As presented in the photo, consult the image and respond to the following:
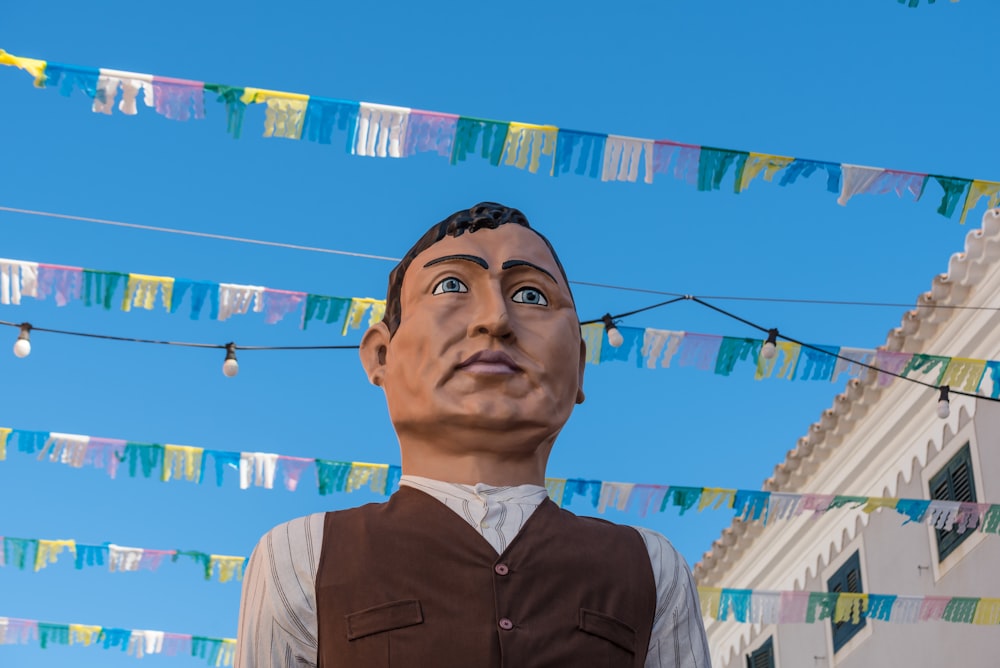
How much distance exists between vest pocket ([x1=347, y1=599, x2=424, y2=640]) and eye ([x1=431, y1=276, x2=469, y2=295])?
1.06 m

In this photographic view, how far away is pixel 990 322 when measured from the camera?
13266 millimetres

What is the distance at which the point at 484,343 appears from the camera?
4.49 meters

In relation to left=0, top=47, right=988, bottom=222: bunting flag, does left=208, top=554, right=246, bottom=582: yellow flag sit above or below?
below

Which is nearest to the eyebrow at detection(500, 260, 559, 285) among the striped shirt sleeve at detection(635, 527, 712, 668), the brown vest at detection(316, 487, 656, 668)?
the brown vest at detection(316, 487, 656, 668)

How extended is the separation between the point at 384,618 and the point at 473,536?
34 centimetres

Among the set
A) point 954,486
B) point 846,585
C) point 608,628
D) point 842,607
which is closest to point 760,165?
point 842,607

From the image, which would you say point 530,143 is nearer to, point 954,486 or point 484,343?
point 484,343

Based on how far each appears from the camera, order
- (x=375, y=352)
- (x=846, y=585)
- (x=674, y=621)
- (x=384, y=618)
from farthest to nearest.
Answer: (x=846, y=585), (x=375, y=352), (x=674, y=621), (x=384, y=618)

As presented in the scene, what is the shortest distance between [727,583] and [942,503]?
7.48 meters

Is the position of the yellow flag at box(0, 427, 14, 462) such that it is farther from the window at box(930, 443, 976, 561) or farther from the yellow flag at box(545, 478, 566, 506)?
the window at box(930, 443, 976, 561)

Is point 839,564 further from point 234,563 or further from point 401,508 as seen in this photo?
point 401,508

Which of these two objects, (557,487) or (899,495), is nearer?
(557,487)

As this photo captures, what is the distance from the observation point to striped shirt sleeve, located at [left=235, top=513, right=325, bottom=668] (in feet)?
13.2

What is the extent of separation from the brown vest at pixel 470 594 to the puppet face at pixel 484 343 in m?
0.31
